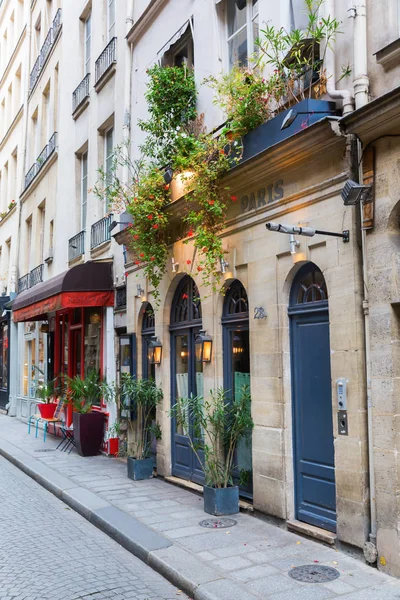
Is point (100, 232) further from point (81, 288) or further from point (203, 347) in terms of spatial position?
point (203, 347)

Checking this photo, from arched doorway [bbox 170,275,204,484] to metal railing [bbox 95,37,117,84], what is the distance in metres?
6.20

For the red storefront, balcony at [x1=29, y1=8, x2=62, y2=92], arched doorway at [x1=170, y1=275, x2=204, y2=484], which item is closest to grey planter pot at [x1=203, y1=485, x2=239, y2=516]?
arched doorway at [x1=170, y1=275, x2=204, y2=484]

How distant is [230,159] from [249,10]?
2.27 m

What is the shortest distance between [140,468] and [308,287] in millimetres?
4597

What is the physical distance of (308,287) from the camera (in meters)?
6.97

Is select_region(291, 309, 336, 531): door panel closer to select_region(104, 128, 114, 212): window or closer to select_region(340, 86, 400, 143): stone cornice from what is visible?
select_region(340, 86, 400, 143): stone cornice

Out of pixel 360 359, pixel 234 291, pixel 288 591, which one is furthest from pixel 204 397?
pixel 288 591

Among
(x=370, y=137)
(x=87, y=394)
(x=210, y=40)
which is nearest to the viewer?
(x=370, y=137)

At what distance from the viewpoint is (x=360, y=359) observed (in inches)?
233

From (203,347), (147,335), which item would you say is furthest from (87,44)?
(203,347)

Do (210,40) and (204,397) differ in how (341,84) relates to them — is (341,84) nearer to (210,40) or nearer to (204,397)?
(210,40)

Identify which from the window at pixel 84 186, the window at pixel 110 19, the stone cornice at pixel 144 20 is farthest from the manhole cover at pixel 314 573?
the window at pixel 110 19

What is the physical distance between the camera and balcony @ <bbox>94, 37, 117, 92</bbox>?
43.8 feet

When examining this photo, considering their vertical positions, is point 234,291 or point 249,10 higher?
point 249,10
